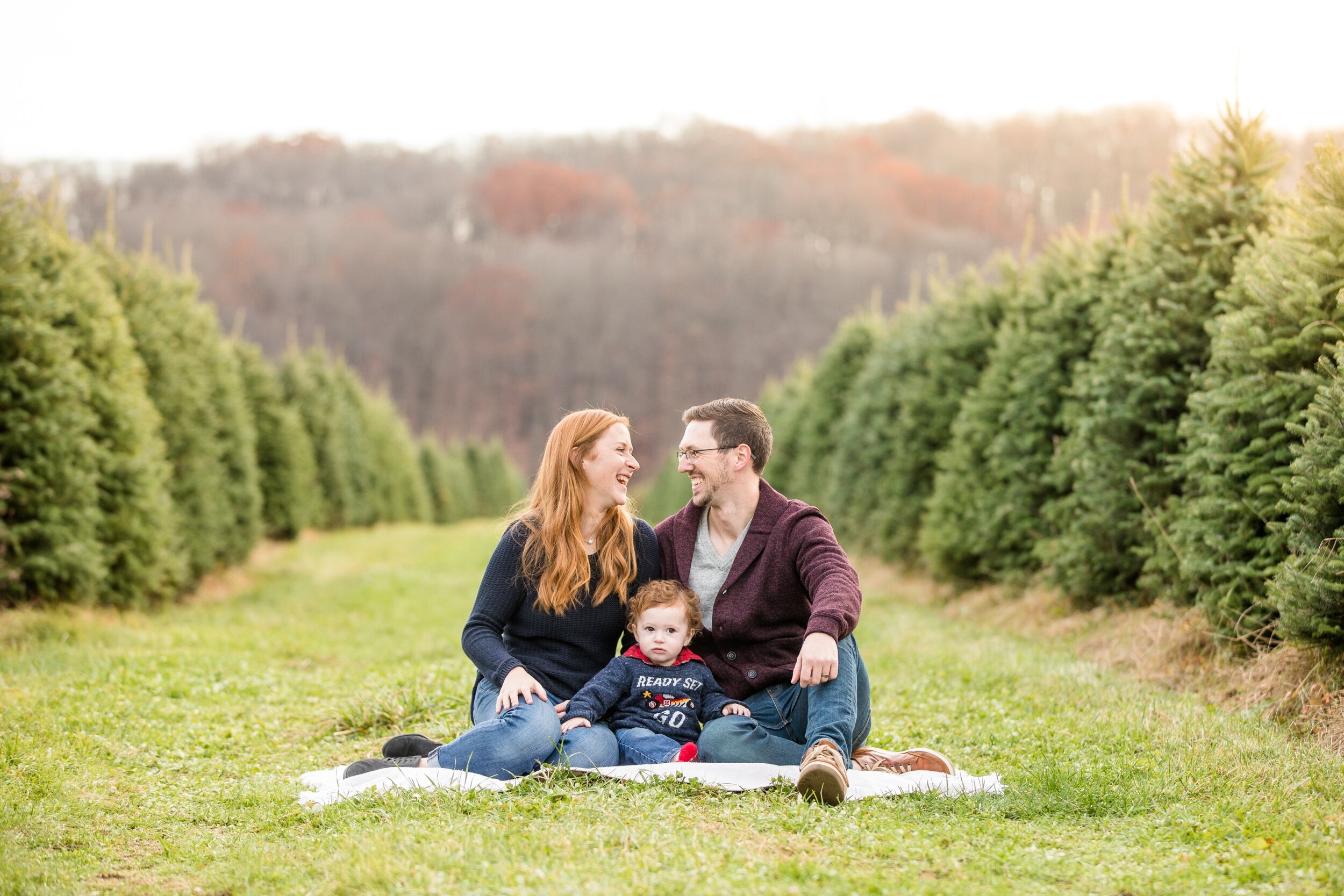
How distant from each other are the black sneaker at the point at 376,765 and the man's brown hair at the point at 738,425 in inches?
80.6

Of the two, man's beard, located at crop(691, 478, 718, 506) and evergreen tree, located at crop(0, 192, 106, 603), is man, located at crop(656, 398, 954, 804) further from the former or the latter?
evergreen tree, located at crop(0, 192, 106, 603)

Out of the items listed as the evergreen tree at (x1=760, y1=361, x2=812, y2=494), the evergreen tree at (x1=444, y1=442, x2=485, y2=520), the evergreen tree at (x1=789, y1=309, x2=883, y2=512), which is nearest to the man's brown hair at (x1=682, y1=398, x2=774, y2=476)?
the evergreen tree at (x1=789, y1=309, x2=883, y2=512)

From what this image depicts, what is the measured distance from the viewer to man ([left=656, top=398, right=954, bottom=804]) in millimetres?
4438

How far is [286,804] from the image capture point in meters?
4.50

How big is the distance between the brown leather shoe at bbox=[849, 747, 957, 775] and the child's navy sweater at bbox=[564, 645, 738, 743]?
69cm

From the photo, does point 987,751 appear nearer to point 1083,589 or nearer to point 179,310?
point 1083,589

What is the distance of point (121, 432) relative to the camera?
10844 millimetres

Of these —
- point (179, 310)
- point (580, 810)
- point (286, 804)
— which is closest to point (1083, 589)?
point (580, 810)

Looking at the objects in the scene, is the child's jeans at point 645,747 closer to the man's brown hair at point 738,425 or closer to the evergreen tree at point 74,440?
the man's brown hair at point 738,425

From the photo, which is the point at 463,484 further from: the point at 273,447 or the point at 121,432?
the point at 121,432

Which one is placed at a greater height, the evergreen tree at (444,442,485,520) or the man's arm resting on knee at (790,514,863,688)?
the man's arm resting on knee at (790,514,863,688)

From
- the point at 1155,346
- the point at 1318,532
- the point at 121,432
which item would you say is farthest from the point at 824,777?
the point at 121,432

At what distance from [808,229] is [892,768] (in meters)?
74.1

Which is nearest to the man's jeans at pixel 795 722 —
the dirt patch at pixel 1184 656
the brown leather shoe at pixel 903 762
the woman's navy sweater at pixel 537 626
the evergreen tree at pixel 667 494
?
Result: the brown leather shoe at pixel 903 762
